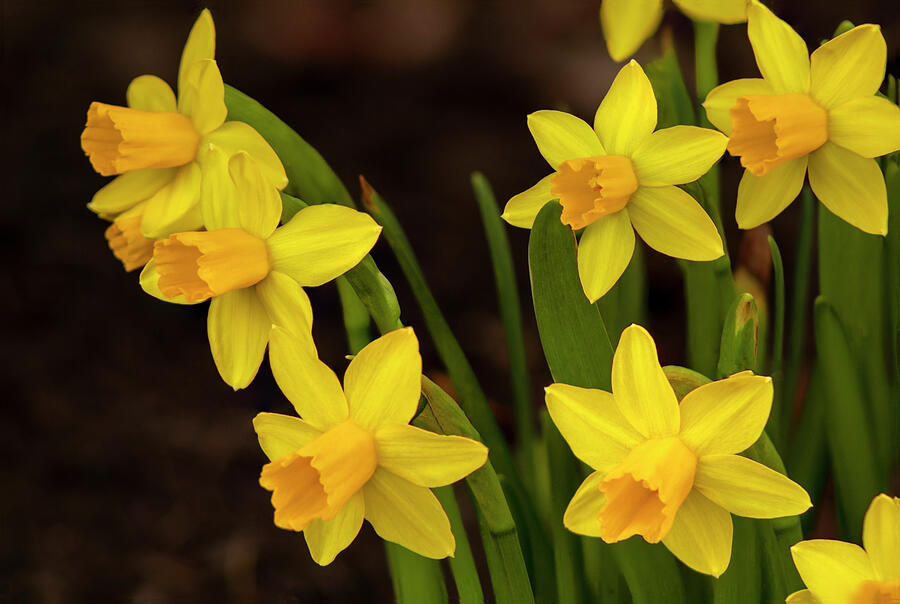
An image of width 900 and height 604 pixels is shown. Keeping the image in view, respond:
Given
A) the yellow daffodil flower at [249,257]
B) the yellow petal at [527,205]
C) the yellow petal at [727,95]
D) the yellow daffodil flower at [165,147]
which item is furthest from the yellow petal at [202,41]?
the yellow petal at [727,95]

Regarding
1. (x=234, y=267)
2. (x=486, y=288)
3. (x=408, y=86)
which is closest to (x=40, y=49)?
(x=408, y=86)

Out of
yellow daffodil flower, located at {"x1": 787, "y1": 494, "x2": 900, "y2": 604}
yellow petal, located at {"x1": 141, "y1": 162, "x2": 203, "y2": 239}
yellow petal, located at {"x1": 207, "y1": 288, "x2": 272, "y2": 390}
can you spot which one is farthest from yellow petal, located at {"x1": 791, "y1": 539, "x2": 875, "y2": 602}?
yellow petal, located at {"x1": 141, "y1": 162, "x2": 203, "y2": 239}

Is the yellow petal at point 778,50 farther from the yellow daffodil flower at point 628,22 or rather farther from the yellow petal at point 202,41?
the yellow petal at point 202,41

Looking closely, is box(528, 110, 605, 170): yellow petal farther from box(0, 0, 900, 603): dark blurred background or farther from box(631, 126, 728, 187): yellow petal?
box(0, 0, 900, 603): dark blurred background

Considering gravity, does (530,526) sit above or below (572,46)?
below

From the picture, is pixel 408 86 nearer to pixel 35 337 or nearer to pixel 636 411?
pixel 35 337

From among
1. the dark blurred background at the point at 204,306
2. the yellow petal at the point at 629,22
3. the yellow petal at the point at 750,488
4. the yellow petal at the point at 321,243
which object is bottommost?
the dark blurred background at the point at 204,306
